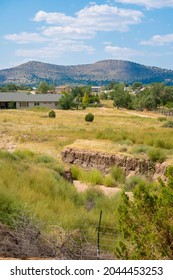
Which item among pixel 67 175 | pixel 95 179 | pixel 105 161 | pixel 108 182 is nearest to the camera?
pixel 67 175

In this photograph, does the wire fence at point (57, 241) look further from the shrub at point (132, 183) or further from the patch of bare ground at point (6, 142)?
the patch of bare ground at point (6, 142)

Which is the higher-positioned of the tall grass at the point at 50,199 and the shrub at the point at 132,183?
the tall grass at the point at 50,199

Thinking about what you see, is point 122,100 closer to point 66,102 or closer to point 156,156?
point 66,102

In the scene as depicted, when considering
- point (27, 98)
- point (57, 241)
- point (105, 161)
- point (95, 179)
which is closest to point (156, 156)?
point (105, 161)

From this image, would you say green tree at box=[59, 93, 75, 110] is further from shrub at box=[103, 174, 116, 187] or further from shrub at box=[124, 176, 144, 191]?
shrub at box=[124, 176, 144, 191]

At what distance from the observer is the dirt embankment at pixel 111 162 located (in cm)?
2629

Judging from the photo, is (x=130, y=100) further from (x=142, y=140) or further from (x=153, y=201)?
(x=153, y=201)

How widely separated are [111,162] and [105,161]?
49cm

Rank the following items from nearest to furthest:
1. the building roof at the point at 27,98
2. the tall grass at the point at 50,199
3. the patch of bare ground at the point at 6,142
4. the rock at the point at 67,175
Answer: the tall grass at the point at 50,199, the rock at the point at 67,175, the patch of bare ground at the point at 6,142, the building roof at the point at 27,98

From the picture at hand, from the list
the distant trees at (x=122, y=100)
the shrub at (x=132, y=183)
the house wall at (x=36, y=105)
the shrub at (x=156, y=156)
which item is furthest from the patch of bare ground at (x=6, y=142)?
the distant trees at (x=122, y=100)

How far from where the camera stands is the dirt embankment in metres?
26.3

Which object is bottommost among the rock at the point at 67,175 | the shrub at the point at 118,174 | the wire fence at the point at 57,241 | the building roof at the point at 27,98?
the shrub at the point at 118,174

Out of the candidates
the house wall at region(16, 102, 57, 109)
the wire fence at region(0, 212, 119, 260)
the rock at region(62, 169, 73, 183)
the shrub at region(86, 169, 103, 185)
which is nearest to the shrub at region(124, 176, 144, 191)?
the shrub at region(86, 169, 103, 185)

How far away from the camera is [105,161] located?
1097 inches
